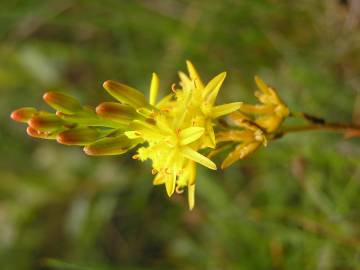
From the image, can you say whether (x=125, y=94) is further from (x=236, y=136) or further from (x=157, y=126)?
(x=236, y=136)

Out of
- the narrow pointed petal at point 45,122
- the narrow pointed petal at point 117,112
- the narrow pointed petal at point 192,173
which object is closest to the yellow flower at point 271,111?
the narrow pointed petal at point 192,173

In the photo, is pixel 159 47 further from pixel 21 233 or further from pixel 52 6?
pixel 21 233

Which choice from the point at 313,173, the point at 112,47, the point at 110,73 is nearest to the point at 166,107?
the point at 313,173

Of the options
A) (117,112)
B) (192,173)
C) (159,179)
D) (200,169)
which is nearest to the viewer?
(117,112)

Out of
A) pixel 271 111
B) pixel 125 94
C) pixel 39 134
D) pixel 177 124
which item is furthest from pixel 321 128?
pixel 39 134

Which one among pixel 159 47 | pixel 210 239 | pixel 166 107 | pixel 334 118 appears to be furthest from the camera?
pixel 159 47

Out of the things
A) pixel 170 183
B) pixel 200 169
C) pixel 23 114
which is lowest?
pixel 170 183
